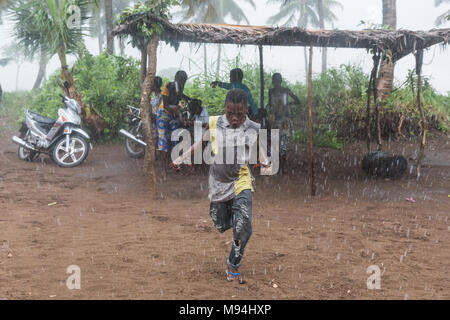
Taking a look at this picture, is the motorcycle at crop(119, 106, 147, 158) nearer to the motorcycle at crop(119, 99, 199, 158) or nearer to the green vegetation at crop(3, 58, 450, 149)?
the motorcycle at crop(119, 99, 199, 158)

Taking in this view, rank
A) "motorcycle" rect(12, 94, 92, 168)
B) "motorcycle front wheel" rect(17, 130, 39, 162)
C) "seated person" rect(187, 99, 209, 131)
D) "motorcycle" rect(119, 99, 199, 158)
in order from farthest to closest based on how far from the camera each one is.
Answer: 1. "motorcycle" rect(119, 99, 199, 158)
2. "motorcycle front wheel" rect(17, 130, 39, 162)
3. "motorcycle" rect(12, 94, 92, 168)
4. "seated person" rect(187, 99, 209, 131)

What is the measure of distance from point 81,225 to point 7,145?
8.40m

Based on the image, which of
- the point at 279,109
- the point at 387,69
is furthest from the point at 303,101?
the point at 279,109

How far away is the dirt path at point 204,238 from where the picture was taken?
4.02 metres

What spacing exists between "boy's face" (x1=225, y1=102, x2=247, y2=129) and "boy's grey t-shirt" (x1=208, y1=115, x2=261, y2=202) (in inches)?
3.2

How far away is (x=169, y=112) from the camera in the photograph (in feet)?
29.4

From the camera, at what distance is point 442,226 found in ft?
20.7

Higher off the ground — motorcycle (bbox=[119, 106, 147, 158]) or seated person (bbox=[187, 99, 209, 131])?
seated person (bbox=[187, 99, 209, 131])

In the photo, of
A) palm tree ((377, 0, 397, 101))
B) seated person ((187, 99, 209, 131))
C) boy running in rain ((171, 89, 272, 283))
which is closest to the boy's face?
boy running in rain ((171, 89, 272, 283))

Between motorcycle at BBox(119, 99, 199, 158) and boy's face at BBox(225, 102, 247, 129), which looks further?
motorcycle at BBox(119, 99, 199, 158)

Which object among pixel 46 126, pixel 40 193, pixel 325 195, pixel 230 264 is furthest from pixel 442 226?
pixel 46 126

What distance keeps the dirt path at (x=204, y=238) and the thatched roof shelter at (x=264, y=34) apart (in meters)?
2.59

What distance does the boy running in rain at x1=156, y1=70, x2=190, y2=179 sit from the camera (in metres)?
8.84

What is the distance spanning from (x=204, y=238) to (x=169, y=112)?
3.89 meters
